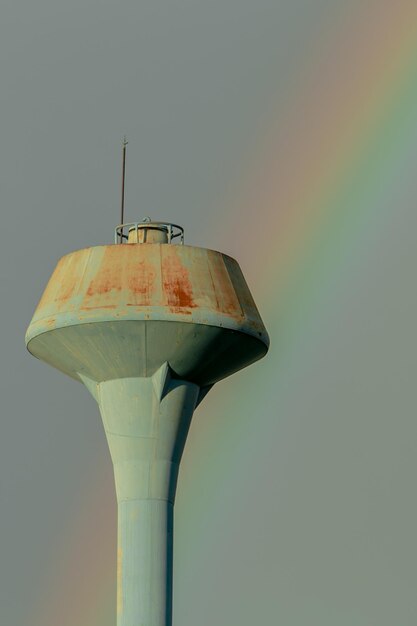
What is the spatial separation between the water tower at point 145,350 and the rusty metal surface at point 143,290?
27 mm

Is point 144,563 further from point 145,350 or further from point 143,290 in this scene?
point 143,290

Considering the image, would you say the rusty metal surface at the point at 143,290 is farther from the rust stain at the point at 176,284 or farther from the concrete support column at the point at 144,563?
the concrete support column at the point at 144,563

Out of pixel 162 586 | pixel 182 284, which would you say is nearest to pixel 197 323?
pixel 182 284

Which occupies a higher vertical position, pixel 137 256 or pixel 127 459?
pixel 137 256

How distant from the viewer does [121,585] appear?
280 ft

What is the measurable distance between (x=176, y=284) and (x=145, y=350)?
1.99 m

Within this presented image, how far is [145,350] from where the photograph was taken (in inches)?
3366

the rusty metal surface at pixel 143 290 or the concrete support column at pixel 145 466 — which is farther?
the concrete support column at pixel 145 466

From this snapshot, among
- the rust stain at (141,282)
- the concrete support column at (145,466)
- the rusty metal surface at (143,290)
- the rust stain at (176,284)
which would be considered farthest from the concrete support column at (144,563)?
the rust stain at (141,282)

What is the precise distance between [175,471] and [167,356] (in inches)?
129

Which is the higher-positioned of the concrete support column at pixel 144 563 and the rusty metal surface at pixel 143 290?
the rusty metal surface at pixel 143 290

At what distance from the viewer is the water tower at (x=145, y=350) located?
279 feet

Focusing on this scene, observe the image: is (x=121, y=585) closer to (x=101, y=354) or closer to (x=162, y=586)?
(x=162, y=586)

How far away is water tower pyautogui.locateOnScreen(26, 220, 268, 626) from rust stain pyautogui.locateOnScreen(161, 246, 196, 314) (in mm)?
27
